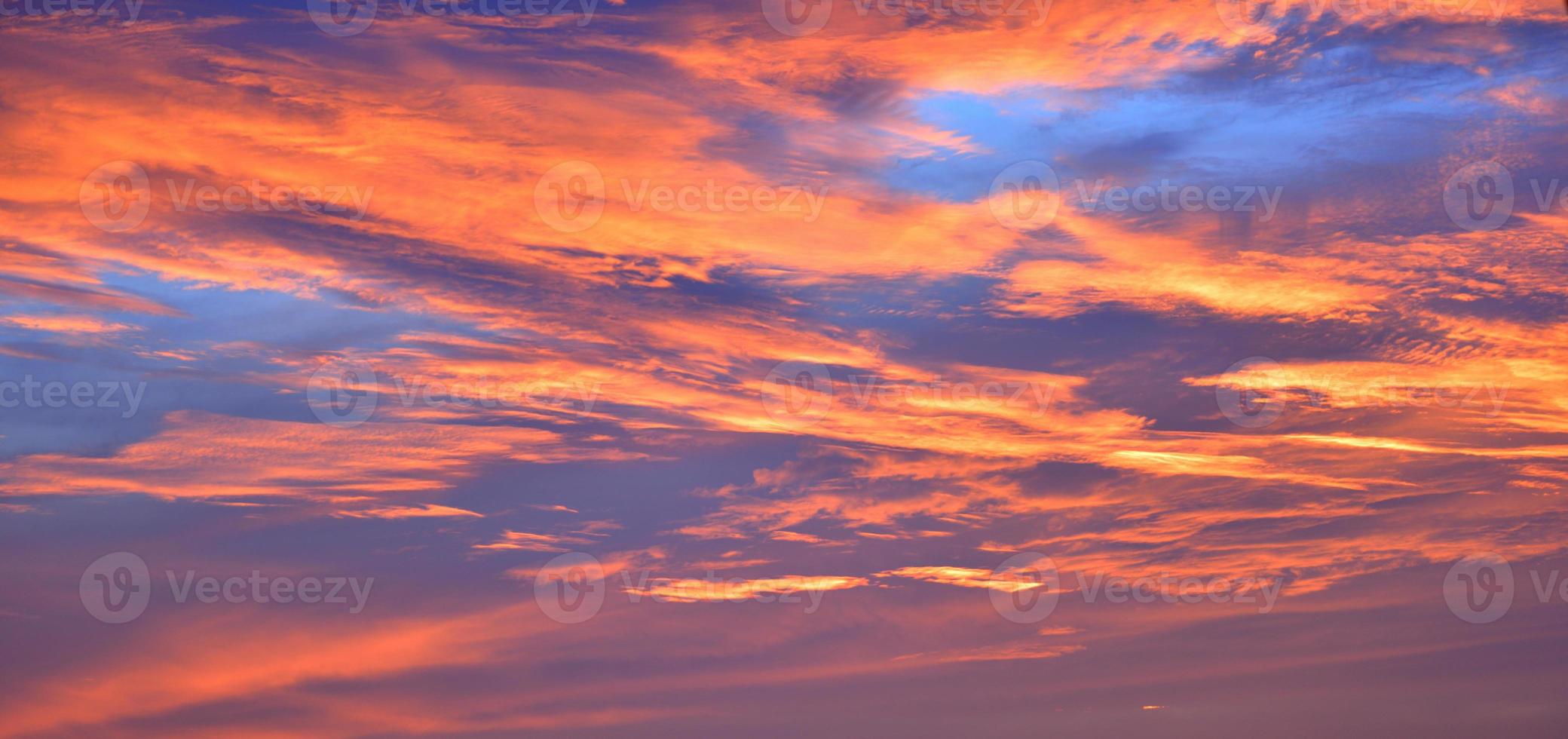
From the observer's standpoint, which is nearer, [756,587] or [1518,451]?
[1518,451]

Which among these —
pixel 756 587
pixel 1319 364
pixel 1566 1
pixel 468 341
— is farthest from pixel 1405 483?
pixel 468 341

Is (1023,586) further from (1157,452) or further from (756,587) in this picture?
(756,587)

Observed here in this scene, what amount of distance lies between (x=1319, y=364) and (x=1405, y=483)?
9.29 metres

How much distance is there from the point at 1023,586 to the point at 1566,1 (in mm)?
26817

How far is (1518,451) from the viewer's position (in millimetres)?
27906

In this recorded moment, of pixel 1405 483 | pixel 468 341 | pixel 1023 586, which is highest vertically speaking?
pixel 468 341

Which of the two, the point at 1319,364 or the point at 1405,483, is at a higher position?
the point at 1319,364

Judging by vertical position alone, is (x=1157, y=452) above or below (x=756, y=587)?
above

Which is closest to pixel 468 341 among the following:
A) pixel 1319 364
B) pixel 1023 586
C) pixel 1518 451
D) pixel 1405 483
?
pixel 1023 586

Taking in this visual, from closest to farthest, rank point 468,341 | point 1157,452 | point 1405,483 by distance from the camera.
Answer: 1. point 468,341
2. point 1157,452
3. point 1405,483

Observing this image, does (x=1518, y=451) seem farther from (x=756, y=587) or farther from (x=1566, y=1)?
(x=1566, y=1)

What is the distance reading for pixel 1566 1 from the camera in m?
6.22

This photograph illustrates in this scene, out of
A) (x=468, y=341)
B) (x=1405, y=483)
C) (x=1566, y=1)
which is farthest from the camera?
(x=1405, y=483)

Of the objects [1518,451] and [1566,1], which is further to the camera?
[1518,451]
